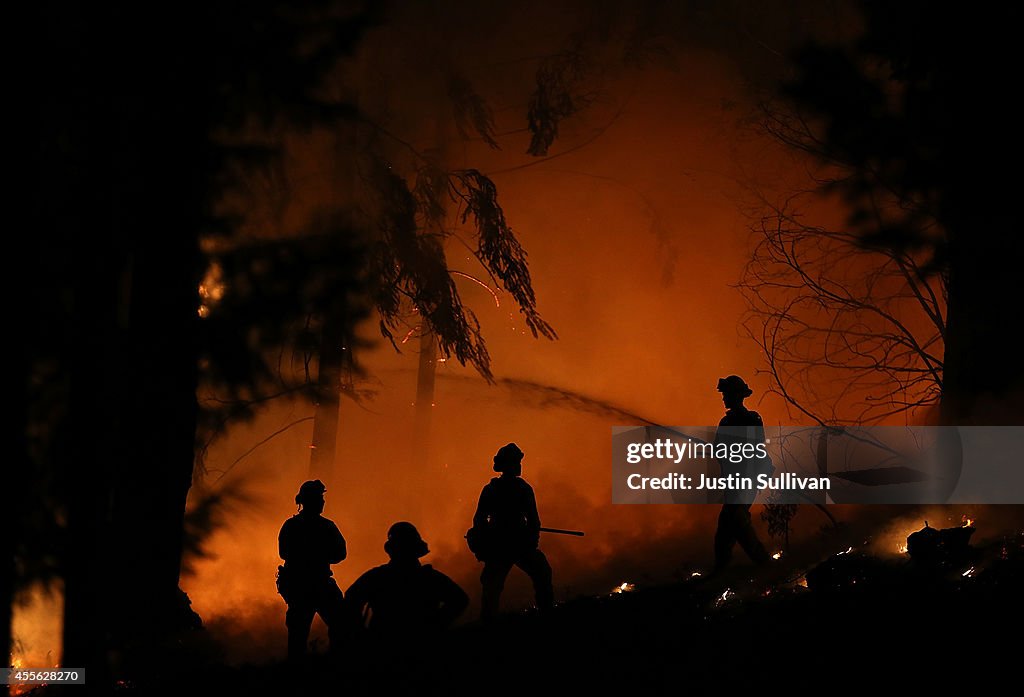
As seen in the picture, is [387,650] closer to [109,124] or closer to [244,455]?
[109,124]

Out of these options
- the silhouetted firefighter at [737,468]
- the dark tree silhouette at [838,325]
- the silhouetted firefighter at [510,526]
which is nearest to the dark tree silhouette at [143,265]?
the silhouetted firefighter at [510,526]

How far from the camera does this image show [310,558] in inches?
290

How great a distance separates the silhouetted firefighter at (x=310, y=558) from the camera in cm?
736

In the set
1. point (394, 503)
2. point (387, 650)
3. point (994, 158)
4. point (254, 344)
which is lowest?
point (387, 650)

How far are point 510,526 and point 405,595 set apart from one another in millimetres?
1573

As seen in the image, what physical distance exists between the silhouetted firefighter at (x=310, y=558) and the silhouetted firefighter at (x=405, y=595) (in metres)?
0.65

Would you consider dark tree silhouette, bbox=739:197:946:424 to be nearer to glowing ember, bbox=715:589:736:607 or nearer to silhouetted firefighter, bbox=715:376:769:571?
silhouetted firefighter, bbox=715:376:769:571

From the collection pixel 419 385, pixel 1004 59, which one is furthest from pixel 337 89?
pixel 1004 59

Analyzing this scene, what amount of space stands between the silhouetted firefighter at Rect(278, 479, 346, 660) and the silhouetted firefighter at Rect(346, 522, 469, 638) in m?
0.65

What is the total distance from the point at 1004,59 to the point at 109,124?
8.91 meters

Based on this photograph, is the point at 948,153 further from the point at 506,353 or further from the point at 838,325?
the point at 506,353

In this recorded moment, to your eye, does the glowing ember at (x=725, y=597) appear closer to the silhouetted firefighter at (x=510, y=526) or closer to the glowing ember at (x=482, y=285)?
the silhouetted firefighter at (x=510, y=526)

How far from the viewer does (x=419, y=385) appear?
15875 mm

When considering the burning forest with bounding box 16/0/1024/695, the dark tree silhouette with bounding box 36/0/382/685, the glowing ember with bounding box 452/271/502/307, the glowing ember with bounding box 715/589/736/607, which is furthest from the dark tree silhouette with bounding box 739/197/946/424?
the dark tree silhouette with bounding box 36/0/382/685
